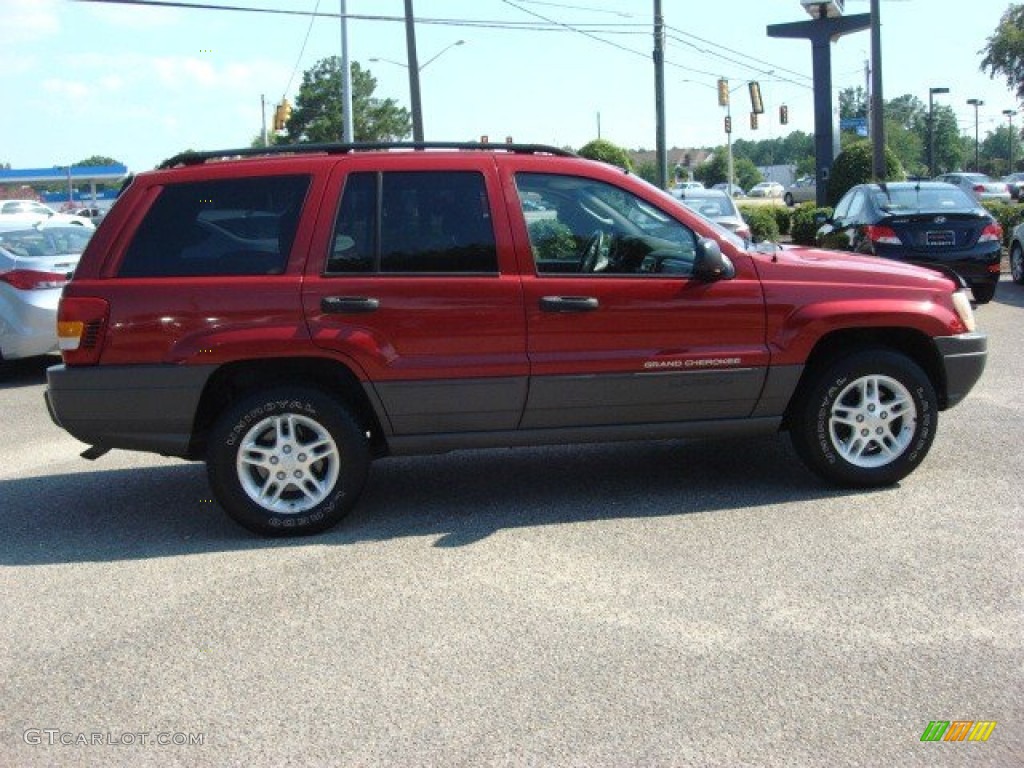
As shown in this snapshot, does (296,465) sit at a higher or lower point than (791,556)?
higher

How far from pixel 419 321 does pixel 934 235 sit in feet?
29.7

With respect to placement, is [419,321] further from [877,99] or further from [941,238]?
[877,99]

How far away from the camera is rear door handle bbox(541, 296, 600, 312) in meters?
5.59

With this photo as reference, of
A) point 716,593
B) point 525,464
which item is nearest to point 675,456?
point 525,464

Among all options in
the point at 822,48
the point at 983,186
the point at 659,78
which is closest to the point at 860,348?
the point at 659,78

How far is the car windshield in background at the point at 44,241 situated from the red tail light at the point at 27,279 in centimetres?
29

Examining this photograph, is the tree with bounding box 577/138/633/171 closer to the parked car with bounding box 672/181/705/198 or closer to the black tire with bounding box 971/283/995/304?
the parked car with bounding box 672/181/705/198

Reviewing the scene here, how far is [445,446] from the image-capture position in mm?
5715

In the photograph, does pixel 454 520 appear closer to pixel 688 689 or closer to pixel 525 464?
pixel 525 464

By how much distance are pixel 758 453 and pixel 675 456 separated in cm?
53

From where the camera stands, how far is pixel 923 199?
13.7 m

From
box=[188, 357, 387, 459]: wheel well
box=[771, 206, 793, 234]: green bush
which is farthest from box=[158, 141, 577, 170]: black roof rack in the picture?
box=[771, 206, 793, 234]: green bush

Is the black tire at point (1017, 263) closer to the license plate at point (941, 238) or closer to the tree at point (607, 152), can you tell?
the license plate at point (941, 238)

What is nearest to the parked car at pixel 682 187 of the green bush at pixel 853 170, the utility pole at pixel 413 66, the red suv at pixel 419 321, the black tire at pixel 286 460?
the green bush at pixel 853 170
